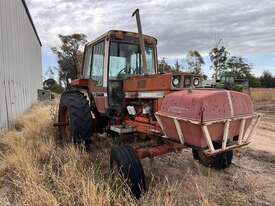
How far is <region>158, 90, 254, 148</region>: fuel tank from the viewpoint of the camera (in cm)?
472

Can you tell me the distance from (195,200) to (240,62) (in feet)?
154

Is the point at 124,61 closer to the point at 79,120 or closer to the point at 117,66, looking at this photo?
the point at 117,66

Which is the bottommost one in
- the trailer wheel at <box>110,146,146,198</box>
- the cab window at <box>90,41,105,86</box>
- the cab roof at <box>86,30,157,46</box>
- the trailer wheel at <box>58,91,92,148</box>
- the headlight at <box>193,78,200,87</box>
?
the trailer wheel at <box>110,146,146,198</box>

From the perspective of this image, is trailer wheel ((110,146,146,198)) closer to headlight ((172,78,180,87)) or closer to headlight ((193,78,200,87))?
headlight ((172,78,180,87))

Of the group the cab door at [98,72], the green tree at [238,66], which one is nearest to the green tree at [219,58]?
the green tree at [238,66]

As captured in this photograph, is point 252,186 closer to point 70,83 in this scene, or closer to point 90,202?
point 90,202

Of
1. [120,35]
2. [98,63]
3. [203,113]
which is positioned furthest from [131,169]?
[98,63]

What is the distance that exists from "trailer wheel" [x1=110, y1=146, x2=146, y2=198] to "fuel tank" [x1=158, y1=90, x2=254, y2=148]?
60 centimetres

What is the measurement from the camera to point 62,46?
53.4 m

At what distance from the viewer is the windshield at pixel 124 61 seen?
7.41 m

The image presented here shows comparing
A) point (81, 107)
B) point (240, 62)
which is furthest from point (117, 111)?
point (240, 62)

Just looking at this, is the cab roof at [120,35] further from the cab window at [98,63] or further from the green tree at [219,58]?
the green tree at [219,58]

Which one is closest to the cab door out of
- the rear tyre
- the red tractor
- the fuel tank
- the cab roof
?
the red tractor

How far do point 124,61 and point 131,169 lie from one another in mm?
2868
